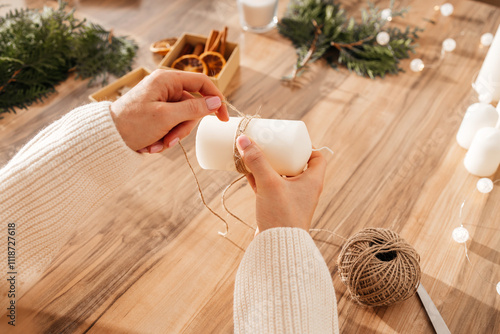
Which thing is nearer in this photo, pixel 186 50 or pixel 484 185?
pixel 484 185

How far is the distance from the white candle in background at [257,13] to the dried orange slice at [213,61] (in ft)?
0.75

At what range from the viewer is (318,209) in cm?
93

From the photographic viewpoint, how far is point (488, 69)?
3.60 feet

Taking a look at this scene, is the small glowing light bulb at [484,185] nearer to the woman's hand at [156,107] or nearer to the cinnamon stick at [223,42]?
the woman's hand at [156,107]

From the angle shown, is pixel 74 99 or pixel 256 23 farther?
pixel 256 23

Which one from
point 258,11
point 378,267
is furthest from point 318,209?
point 258,11

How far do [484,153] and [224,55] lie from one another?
2.37 feet

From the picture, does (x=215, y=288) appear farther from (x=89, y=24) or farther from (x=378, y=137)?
(x=89, y=24)

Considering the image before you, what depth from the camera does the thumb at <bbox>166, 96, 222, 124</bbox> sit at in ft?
2.47

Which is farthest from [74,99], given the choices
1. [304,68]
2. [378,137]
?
[378,137]

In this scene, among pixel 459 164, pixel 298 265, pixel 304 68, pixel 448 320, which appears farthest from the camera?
pixel 304 68

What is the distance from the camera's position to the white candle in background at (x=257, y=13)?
1.28 metres

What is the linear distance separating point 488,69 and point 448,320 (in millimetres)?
678

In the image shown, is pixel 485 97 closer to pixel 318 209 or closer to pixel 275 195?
pixel 318 209
